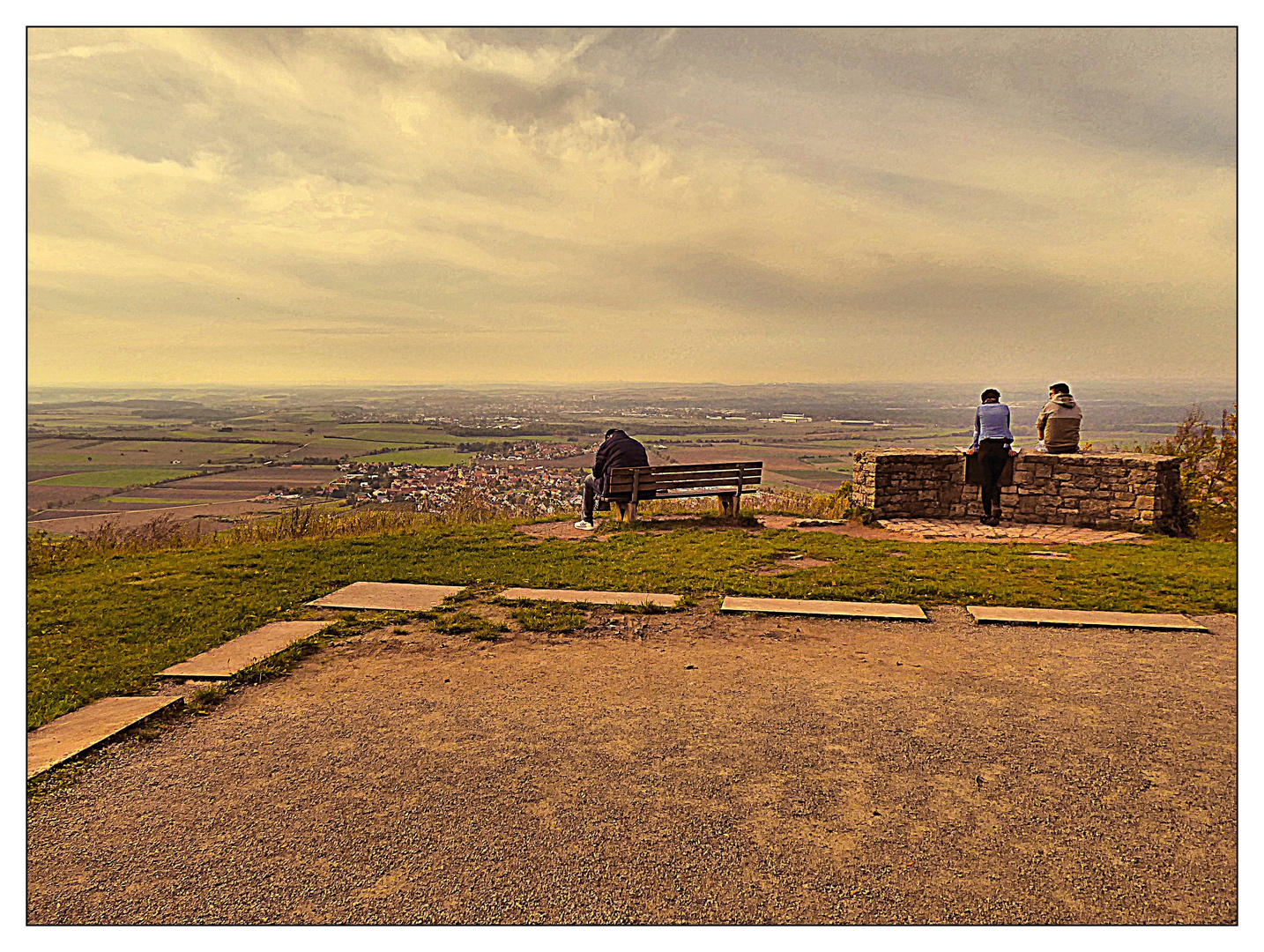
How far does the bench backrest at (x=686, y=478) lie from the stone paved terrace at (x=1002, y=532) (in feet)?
7.15

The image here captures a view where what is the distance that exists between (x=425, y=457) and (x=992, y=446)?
14533 millimetres

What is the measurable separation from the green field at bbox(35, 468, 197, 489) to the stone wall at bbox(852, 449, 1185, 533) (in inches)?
540

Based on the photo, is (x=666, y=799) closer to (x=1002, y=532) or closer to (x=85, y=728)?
(x=85, y=728)

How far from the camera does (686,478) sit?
11070mm

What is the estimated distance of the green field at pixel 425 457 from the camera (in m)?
19.3

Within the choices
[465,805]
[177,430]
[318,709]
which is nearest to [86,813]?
[318,709]

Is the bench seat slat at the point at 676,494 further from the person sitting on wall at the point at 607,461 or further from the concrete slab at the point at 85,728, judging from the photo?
the concrete slab at the point at 85,728

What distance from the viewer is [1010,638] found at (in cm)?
543

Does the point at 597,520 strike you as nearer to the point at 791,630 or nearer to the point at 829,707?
the point at 791,630

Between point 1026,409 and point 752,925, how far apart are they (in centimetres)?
1231

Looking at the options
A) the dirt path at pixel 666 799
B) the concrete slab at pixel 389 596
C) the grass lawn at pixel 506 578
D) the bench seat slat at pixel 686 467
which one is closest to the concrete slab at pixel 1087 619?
the grass lawn at pixel 506 578

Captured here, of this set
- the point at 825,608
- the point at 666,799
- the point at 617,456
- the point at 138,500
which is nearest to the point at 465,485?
the point at 617,456

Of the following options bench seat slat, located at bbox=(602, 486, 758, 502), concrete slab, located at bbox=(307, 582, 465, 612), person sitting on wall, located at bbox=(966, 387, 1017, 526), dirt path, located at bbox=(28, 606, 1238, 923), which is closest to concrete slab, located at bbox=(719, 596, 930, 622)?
dirt path, located at bbox=(28, 606, 1238, 923)

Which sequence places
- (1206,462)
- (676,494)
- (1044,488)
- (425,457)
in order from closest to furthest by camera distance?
(676,494) → (1044,488) → (1206,462) → (425,457)
